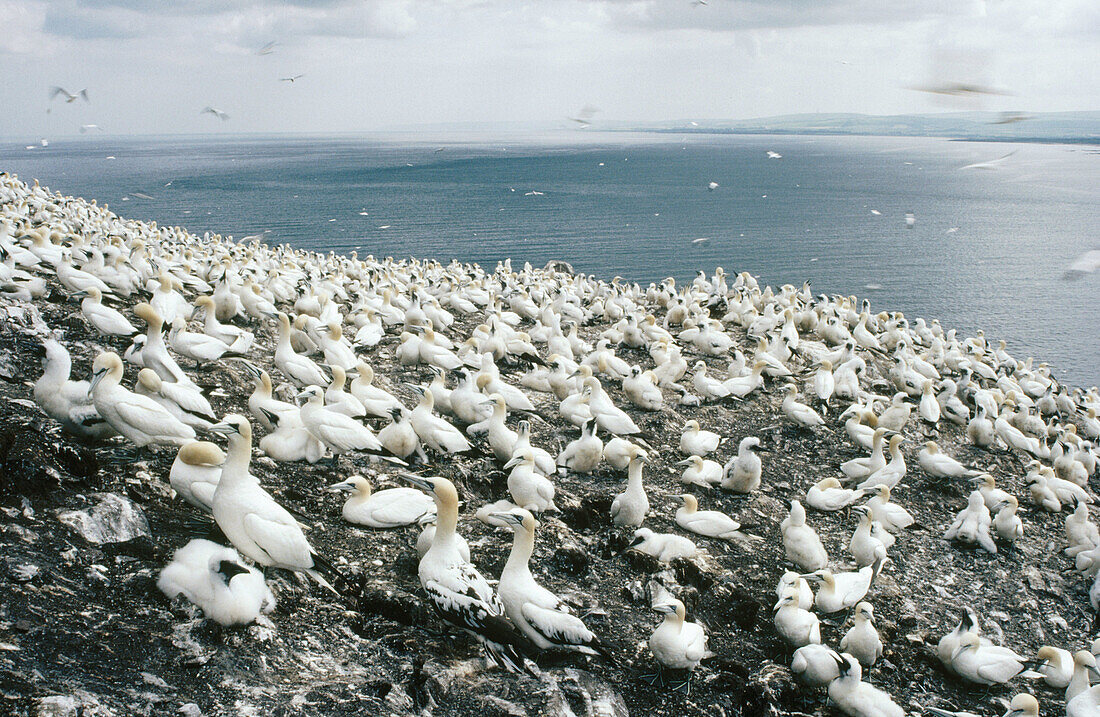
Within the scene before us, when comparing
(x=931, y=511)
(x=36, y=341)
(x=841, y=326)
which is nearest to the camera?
(x=36, y=341)

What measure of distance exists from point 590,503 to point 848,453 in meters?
4.97

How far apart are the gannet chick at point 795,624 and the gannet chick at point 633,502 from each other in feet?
5.18

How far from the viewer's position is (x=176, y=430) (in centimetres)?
524

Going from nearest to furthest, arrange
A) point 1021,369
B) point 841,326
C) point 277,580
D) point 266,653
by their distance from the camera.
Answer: point 266,653
point 277,580
point 841,326
point 1021,369

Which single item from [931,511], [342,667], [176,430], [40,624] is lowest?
[931,511]

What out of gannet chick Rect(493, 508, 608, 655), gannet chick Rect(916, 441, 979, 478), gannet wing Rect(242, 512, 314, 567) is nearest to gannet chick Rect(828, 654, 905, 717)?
gannet chick Rect(493, 508, 608, 655)

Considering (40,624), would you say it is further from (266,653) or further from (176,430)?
(176,430)

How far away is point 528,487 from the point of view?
6.55 meters

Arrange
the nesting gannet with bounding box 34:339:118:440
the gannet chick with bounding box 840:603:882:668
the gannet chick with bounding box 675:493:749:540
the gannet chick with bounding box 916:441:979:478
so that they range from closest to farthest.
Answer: the nesting gannet with bounding box 34:339:118:440
the gannet chick with bounding box 840:603:882:668
the gannet chick with bounding box 675:493:749:540
the gannet chick with bounding box 916:441:979:478

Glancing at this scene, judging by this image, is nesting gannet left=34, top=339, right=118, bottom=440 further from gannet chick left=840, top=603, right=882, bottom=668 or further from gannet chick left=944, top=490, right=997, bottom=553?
gannet chick left=944, top=490, right=997, bottom=553

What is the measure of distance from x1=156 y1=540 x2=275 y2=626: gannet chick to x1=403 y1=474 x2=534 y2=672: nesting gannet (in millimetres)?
1021

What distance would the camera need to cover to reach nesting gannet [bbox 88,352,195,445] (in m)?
5.11

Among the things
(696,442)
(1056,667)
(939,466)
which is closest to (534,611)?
(696,442)

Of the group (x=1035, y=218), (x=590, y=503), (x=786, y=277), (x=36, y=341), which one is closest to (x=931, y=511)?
(x=590, y=503)
